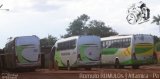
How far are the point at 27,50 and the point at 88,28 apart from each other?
96.1 m

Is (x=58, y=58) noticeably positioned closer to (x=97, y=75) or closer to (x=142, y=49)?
(x=142, y=49)

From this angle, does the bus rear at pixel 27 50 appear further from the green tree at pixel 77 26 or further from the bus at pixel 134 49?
the green tree at pixel 77 26

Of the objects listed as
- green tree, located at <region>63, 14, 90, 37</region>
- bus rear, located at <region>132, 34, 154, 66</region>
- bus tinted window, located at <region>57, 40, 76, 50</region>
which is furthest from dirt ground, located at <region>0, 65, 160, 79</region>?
green tree, located at <region>63, 14, 90, 37</region>

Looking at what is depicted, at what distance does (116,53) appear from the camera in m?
43.0

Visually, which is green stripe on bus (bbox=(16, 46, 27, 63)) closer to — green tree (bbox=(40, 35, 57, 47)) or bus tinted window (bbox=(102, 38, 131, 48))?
bus tinted window (bbox=(102, 38, 131, 48))

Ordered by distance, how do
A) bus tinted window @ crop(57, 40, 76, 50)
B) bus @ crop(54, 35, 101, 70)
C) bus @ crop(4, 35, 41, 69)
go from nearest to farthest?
bus @ crop(4, 35, 41, 69) < bus @ crop(54, 35, 101, 70) < bus tinted window @ crop(57, 40, 76, 50)

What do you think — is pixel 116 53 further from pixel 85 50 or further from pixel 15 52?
pixel 15 52

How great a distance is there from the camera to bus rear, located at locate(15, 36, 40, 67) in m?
36.1

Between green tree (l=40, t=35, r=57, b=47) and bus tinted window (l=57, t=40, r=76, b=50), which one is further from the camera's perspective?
green tree (l=40, t=35, r=57, b=47)

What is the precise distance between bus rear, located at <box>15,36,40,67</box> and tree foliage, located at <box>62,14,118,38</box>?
8569 centimetres

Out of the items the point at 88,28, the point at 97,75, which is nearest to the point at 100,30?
the point at 88,28

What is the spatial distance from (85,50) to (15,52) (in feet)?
18.7

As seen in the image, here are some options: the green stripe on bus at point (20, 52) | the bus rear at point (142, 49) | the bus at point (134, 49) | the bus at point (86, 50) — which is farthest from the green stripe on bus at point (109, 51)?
the green stripe on bus at point (20, 52)

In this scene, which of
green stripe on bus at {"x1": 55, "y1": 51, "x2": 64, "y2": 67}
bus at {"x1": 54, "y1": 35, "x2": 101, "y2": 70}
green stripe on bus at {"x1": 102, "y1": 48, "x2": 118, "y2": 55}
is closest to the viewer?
bus at {"x1": 54, "y1": 35, "x2": 101, "y2": 70}
